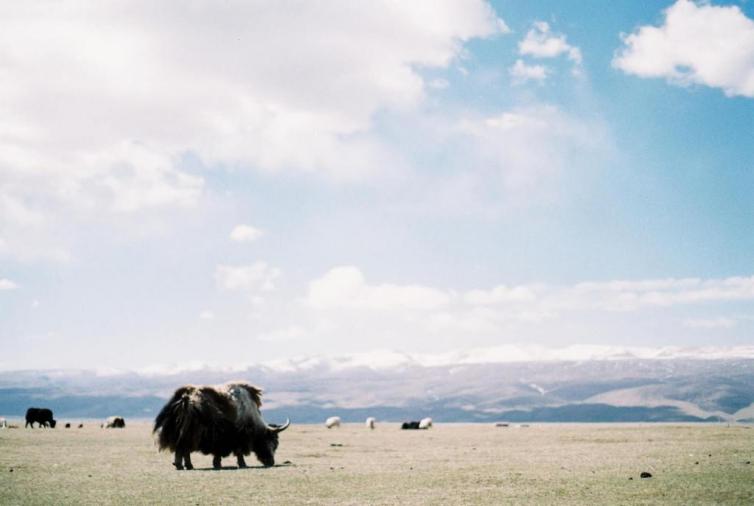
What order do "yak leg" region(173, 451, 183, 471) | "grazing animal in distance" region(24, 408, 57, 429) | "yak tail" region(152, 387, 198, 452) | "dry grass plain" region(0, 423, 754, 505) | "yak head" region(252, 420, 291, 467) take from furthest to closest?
"grazing animal in distance" region(24, 408, 57, 429)
"yak head" region(252, 420, 291, 467)
"yak tail" region(152, 387, 198, 452)
"yak leg" region(173, 451, 183, 471)
"dry grass plain" region(0, 423, 754, 505)

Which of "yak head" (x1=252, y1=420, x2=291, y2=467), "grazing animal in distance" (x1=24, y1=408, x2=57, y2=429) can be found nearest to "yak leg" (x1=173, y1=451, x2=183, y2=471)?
"yak head" (x1=252, y1=420, x2=291, y2=467)

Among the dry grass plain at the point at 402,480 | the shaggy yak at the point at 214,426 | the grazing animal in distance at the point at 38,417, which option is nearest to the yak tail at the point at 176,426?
the shaggy yak at the point at 214,426

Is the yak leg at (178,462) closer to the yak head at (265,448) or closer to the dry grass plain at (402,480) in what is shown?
the dry grass plain at (402,480)

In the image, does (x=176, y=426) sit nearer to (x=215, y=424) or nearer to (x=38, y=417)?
(x=215, y=424)

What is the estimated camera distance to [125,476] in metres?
16.7

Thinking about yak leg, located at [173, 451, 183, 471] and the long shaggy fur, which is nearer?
yak leg, located at [173, 451, 183, 471]

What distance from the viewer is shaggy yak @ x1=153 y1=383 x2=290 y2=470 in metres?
19.3

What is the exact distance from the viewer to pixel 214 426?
65.3 feet

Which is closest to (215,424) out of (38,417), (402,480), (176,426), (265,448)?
(176,426)

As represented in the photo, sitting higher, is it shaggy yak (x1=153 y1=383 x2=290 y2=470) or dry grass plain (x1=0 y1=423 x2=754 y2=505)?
shaggy yak (x1=153 y1=383 x2=290 y2=470)

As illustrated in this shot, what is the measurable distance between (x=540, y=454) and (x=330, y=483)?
11.6m

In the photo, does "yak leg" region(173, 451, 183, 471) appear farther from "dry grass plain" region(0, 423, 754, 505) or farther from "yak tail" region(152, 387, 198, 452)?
"dry grass plain" region(0, 423, 754, 505)

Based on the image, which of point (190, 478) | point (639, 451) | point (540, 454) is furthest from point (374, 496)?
point (639, 451)

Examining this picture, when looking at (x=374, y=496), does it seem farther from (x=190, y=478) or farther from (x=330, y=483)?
(x=190, y=478)
